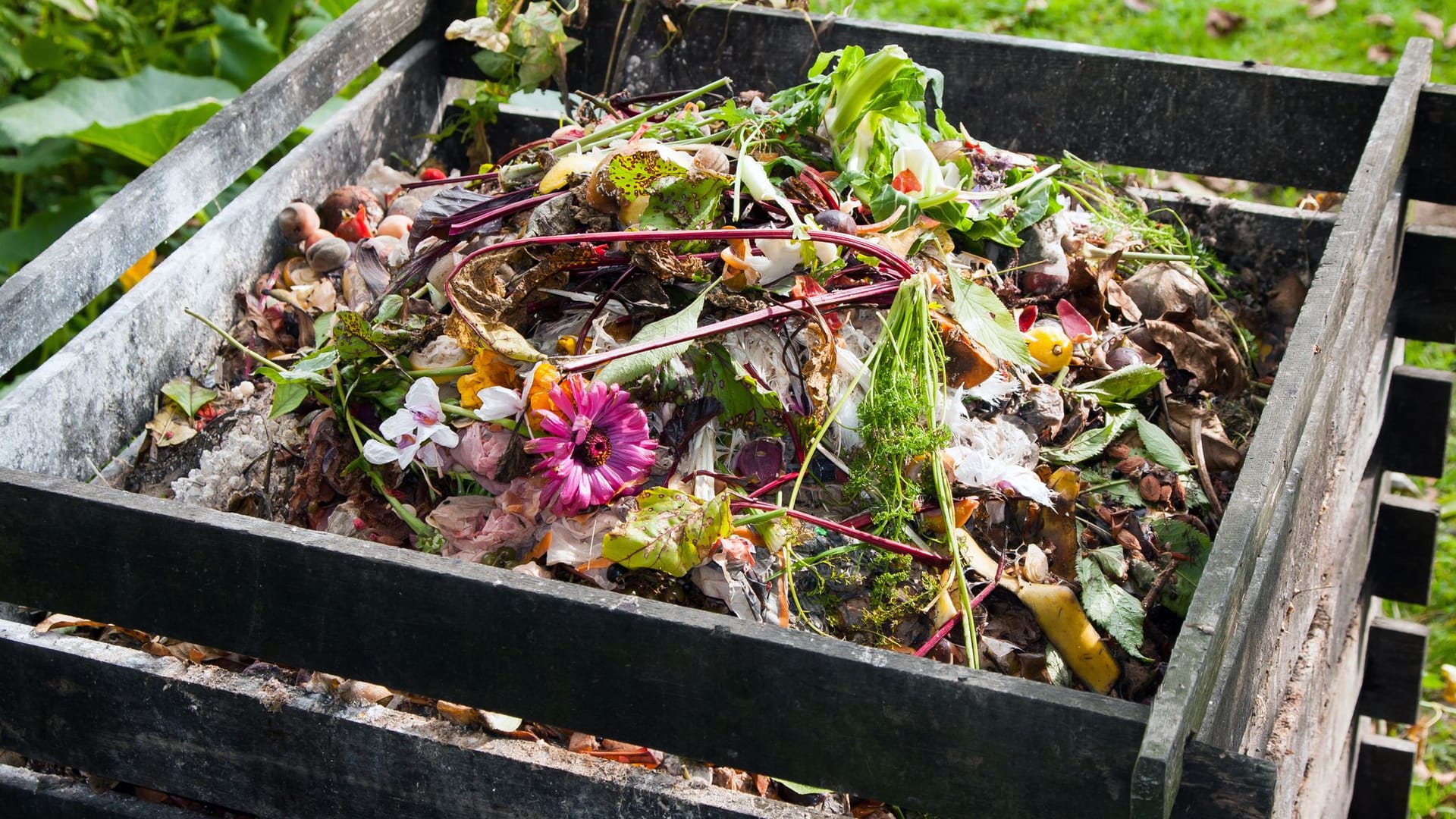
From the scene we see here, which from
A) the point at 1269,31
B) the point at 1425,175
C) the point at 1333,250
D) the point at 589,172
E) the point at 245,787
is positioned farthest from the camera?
the point at 1269,31

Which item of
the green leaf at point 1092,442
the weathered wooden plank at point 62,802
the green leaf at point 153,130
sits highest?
the green leaf at point 1092,442

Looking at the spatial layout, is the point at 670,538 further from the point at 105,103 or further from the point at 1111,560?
the point at 105,103

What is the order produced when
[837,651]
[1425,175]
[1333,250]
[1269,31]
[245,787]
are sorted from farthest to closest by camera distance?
1. [1269,31]
2. [1425,175]
3. [1333,250]
4. [245,787]
5. [837,651]

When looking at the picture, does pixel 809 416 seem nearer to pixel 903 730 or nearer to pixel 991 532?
pixel 991 532

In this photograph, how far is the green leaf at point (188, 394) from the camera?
2295 mm

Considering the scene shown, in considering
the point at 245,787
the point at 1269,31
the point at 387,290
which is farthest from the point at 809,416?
the point at 1269,31

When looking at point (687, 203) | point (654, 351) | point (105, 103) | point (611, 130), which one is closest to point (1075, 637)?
point (654, 351)

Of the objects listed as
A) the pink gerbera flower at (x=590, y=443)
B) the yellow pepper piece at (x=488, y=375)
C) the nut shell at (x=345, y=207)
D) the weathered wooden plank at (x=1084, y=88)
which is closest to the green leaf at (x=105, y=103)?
the nut shell at (x=345, y=207)

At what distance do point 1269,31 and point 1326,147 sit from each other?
9.16 ft

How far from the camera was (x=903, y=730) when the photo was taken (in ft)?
4.37

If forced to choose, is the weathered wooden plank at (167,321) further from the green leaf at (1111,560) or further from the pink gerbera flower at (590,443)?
the green leaf at (1111,560)

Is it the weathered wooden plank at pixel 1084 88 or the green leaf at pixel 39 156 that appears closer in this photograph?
the weathered wooden plank at pixel 1084 88

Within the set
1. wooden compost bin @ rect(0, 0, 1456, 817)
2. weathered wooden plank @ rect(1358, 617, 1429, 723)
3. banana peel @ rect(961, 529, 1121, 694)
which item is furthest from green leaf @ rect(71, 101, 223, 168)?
weathered wooden plank @ rect(1358, 617, 1429, 723)

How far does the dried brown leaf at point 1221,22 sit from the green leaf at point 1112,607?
3961mm
